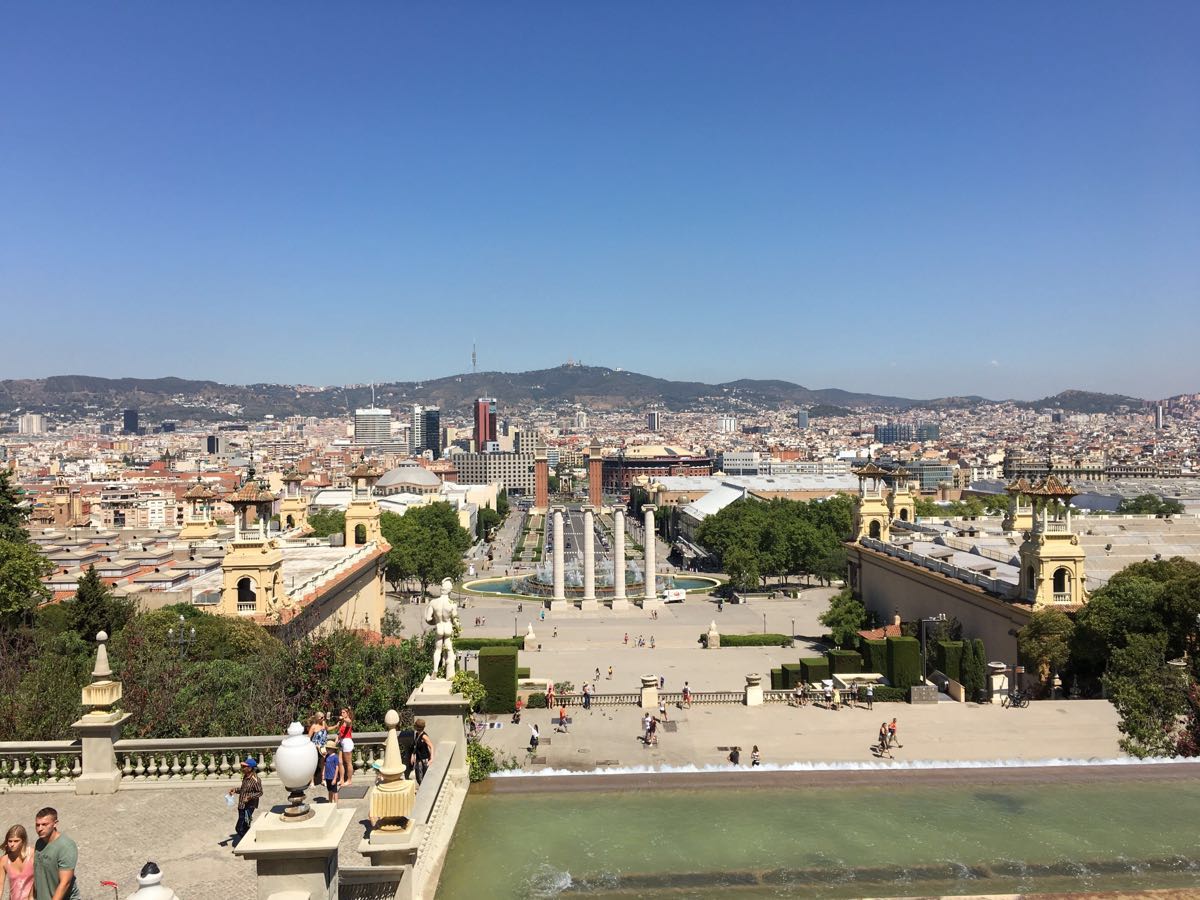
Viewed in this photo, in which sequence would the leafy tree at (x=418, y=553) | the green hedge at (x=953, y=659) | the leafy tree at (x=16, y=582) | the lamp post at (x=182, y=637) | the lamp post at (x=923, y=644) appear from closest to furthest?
the lamp post at (x=182, y=637) < the leafy tree at (x=16, y=582) < the green hedge at (x=953, y=659) < the lamp post at (x=923, y=644) < the leafy tree at (x=418, y=553)

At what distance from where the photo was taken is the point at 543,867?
33.1 feet

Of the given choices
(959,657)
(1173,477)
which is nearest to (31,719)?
(959,657)

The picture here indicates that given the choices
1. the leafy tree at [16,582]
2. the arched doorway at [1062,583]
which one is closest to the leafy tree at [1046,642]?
the arched doorway at [1062,583]

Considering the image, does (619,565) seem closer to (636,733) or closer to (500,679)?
(500,679)

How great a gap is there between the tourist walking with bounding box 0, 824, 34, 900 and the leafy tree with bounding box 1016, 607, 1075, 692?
27582 mm

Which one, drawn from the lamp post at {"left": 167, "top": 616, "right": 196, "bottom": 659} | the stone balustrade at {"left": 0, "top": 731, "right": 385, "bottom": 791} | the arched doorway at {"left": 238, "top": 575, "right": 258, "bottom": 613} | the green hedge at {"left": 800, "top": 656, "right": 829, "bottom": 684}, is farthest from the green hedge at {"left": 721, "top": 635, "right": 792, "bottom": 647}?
the stone balustrade at {"left": 0, "top": 731, "right": 385, "bottom": 791}

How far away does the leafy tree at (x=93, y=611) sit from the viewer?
2792cm

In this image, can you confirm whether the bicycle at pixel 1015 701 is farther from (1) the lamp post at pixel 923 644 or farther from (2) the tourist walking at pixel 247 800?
(2) the tourist walking at pixel 247 800

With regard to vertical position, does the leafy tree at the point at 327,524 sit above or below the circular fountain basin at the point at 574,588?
above

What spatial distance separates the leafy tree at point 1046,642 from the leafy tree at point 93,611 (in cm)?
2562

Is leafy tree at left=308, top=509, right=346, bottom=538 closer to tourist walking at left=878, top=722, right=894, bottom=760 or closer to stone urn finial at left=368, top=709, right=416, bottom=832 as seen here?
tourist walking at left=878, top=722, right=894, bottom=760

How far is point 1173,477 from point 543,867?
192m

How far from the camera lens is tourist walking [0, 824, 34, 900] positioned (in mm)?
7367

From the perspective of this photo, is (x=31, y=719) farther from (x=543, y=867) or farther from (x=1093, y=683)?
(x=1093, y=683)
